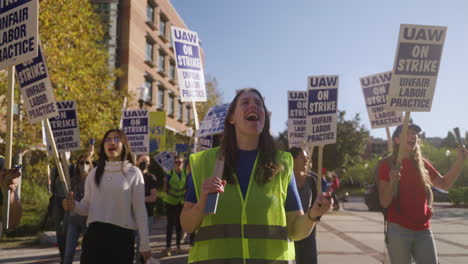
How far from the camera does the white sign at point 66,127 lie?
676 cm

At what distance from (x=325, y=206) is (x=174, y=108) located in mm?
35481

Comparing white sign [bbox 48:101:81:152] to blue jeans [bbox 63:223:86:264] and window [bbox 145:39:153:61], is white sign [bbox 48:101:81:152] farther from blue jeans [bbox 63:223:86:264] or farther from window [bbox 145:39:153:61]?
window [bbox 145:39:153:61]

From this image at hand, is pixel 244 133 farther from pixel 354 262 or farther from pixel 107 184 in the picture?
pixel 354 262

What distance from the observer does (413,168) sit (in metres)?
4.12

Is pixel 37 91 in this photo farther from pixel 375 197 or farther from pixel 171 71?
pixel 171 71

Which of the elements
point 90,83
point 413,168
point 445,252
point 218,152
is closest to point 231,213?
point 218,152

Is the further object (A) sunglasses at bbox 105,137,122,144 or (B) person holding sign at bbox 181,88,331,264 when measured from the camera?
(A) sunglasses at bbox 105,137,122,144

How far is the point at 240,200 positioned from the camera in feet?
7.79

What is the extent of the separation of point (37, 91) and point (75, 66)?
9633 mm

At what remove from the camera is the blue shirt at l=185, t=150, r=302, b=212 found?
246 centimetres

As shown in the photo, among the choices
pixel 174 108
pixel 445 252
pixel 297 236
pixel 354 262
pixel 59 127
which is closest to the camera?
pixel 297 236

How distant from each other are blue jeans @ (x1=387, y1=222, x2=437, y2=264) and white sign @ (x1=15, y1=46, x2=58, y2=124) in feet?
11.1

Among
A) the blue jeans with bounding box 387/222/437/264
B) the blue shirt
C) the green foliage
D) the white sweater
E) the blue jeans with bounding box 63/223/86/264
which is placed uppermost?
the blue shirt

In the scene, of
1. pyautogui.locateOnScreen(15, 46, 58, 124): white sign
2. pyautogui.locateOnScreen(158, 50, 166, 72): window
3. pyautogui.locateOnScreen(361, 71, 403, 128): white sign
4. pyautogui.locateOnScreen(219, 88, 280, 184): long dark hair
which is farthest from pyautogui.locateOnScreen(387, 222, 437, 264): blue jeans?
pyautogui.locateOnScreen(158, 50, 166, 72): window
